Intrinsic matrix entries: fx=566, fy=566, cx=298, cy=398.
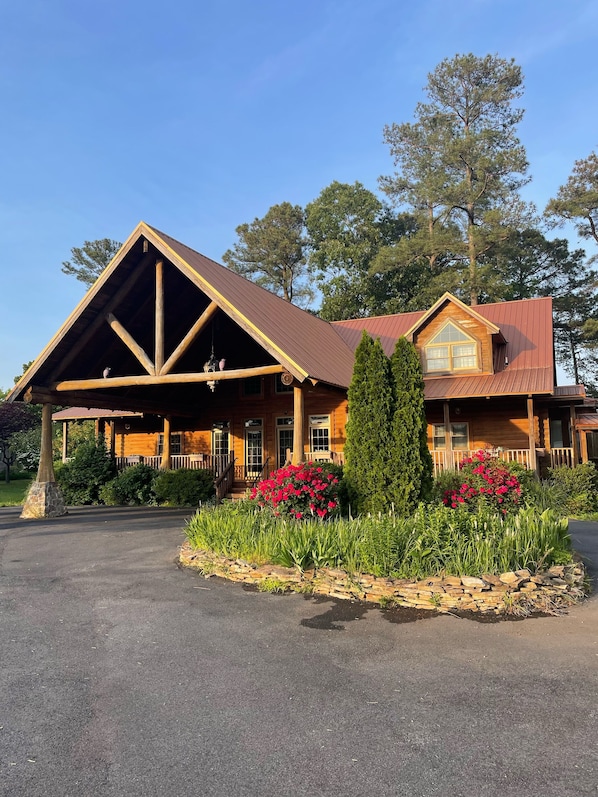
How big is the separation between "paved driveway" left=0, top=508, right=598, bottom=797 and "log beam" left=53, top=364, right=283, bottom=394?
20.4 ft

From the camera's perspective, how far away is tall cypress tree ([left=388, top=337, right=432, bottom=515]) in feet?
31.3

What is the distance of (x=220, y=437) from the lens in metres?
21.4

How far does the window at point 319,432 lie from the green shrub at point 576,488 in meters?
7.10

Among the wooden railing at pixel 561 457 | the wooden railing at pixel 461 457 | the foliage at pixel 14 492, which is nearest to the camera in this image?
the wooden railing at pixel 461 457

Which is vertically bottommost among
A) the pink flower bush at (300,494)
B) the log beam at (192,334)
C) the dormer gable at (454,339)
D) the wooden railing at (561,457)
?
the pink flower bush at (300,494)

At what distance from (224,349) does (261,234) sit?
89.4 ft

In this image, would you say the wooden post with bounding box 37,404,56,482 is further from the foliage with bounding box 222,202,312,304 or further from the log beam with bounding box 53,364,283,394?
the foliage with bounding box 222,202,312,304

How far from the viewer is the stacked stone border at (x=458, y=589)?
6.45 metres

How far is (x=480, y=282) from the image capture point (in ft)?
106

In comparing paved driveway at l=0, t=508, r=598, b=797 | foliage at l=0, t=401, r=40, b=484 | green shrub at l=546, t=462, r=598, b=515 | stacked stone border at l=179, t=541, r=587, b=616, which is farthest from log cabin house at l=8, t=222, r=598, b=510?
foliage at l=0, t=401, r=40, b=484

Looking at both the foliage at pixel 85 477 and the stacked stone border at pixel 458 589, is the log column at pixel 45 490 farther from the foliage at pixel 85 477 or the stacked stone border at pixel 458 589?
the stacked stone border at pixel 458 589

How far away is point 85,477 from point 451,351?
13208 mm

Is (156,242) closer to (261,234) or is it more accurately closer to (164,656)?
(164,656)

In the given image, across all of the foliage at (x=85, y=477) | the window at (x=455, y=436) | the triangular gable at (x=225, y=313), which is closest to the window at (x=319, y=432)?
the triangular gable at (x=225, y=313)
